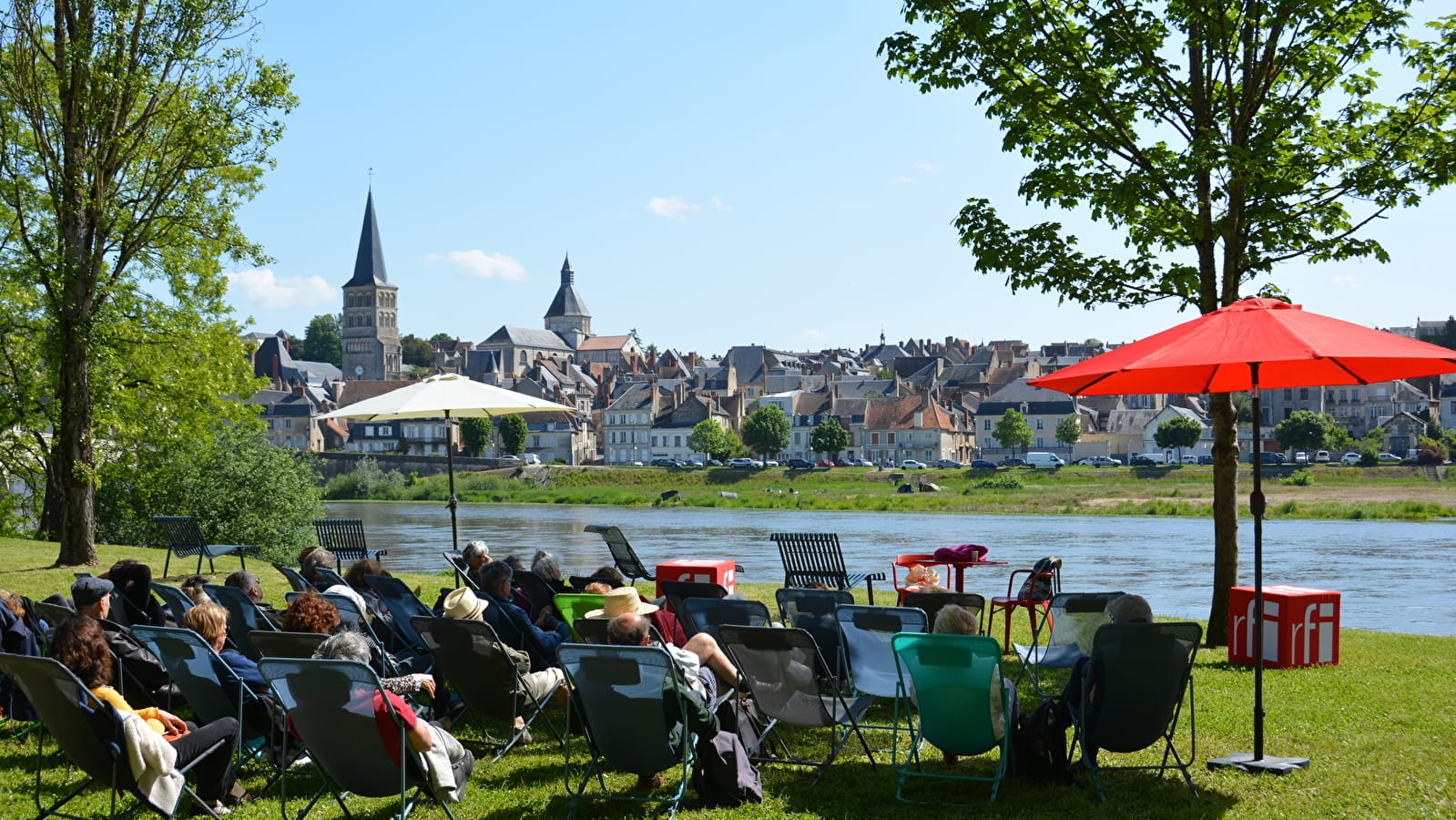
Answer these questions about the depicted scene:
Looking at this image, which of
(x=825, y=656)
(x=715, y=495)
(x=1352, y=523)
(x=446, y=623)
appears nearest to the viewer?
(x=446, y=623)

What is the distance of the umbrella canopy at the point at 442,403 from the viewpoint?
12359 mm

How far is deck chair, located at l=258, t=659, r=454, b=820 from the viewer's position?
15.3 feet

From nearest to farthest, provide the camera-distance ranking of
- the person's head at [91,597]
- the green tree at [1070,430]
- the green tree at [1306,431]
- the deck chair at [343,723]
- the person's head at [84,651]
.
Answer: the deck chair at [343,723]
the person's head at [84,651]
the person's head at [91,597]
the green tree at [1306,431]
the green tree at [1070,430]

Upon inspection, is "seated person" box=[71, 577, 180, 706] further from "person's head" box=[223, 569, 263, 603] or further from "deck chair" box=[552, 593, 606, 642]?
"deck chair" box=[552, 593, 606, 642]

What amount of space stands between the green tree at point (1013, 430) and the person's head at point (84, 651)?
9435cm

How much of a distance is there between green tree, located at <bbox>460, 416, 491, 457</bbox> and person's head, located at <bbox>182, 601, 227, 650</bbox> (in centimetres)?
9111

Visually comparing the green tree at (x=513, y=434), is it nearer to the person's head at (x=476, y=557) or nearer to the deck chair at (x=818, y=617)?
the person's head at (x=476, y=557)

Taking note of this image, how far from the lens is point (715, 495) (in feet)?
206

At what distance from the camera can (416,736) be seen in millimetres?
4887

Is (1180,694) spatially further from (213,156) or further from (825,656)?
(213,156)

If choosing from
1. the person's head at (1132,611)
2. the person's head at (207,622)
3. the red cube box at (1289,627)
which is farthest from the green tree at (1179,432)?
the person's head at (207,622)

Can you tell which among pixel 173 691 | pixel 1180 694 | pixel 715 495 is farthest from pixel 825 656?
pixel 715 495

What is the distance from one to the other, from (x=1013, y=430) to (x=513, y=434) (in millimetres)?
40006

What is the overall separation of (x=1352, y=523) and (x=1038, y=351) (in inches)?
4542
